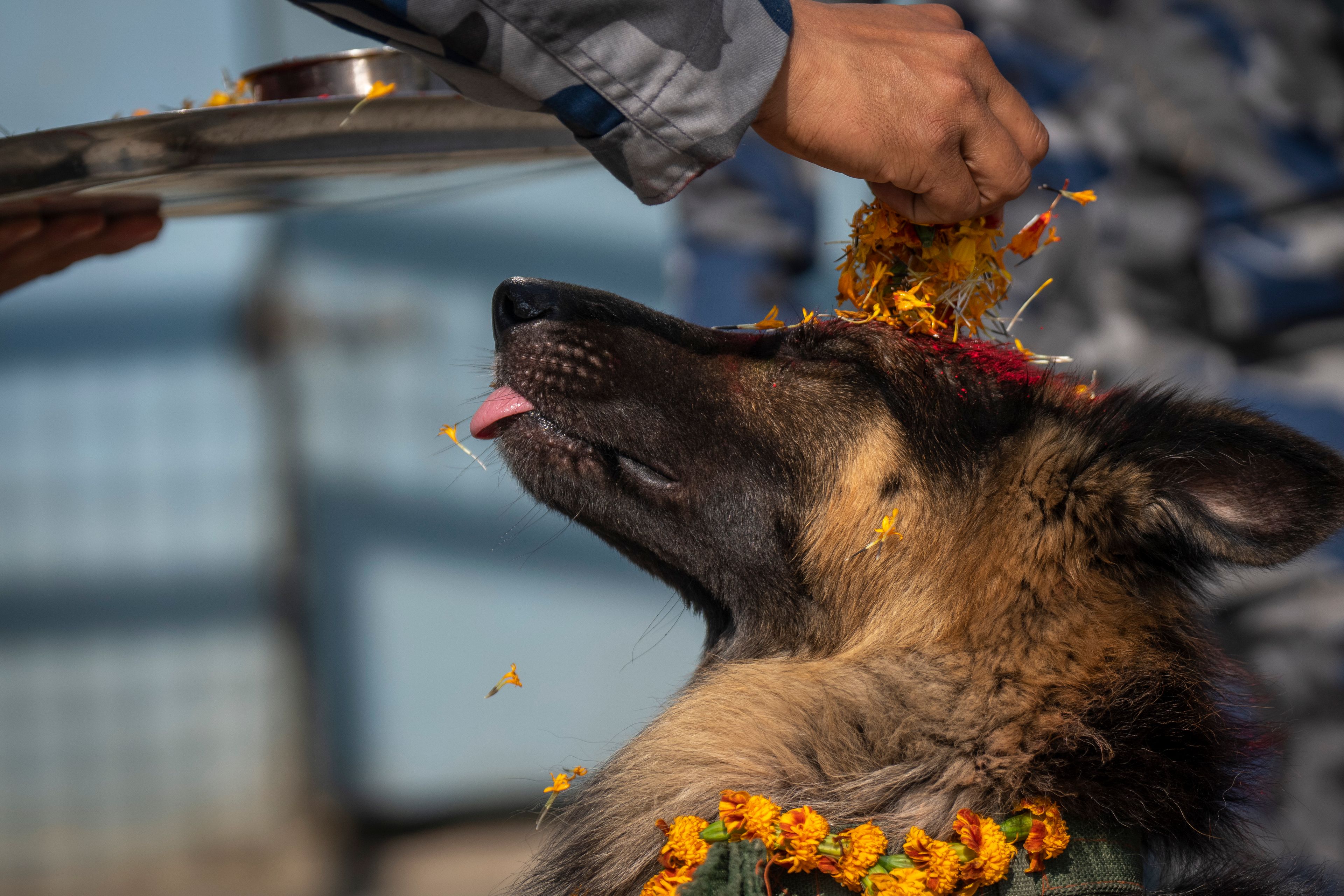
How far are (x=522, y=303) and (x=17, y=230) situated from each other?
1.38 meters

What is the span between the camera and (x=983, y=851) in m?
1.39

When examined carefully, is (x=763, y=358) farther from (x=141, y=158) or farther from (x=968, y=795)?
(x=141, y=158)

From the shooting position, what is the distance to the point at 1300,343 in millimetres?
2961

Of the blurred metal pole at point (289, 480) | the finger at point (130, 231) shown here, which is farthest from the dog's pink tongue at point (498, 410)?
the blurred metal pole at point (289, 480)

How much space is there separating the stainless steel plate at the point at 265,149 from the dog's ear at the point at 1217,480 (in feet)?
3.99

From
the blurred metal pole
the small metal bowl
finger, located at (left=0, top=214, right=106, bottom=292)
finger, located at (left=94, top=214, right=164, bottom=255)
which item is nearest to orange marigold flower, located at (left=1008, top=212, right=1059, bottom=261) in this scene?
the small metal bowl

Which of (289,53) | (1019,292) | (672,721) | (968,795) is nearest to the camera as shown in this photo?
(968,795)

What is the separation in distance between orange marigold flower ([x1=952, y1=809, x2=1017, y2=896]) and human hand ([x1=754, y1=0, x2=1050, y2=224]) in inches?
37.9

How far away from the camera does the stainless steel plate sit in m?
1.48

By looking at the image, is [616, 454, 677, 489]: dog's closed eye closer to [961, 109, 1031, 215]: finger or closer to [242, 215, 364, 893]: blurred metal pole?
[961, 109, 1031, 215]: finger

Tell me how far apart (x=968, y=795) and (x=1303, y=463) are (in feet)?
2.30

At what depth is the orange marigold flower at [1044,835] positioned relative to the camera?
4.61ft

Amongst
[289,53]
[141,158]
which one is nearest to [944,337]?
[141,158]

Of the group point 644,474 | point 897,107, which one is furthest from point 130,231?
point 897,107
